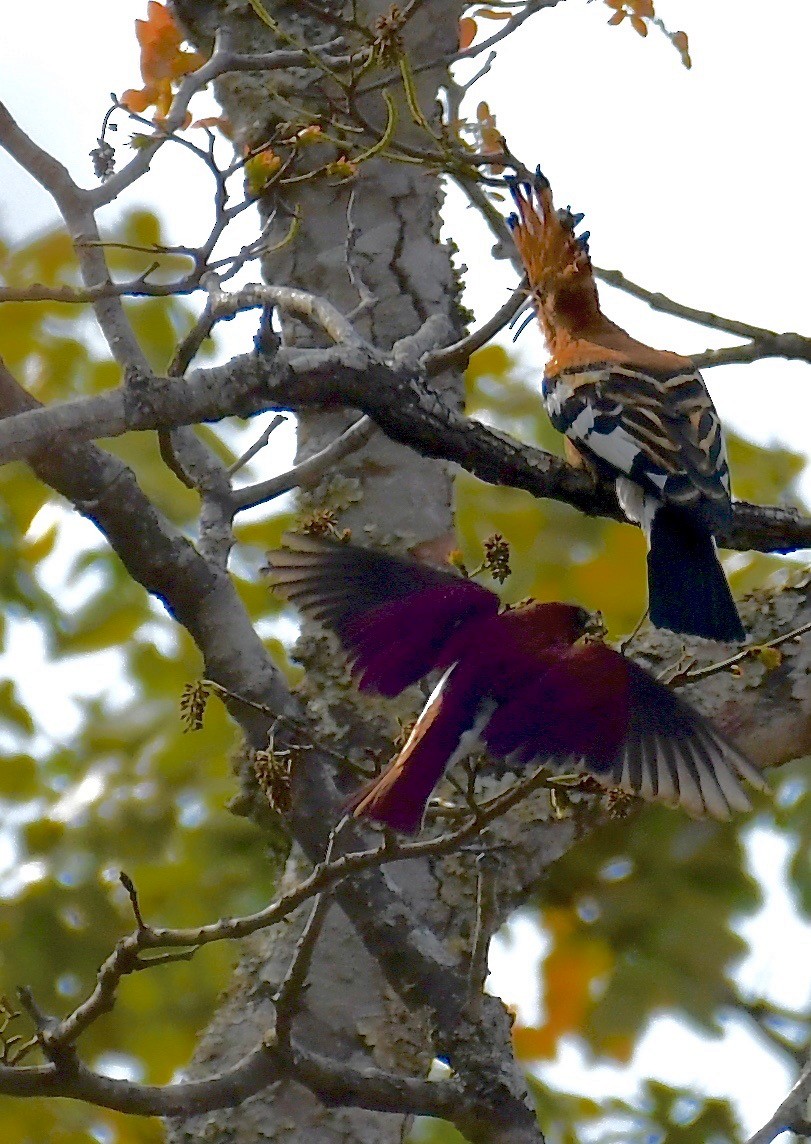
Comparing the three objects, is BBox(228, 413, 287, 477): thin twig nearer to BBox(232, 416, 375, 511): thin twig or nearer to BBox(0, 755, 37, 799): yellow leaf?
BBox(232, 416, 375, 511): thin twig

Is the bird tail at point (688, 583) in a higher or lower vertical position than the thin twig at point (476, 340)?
lower

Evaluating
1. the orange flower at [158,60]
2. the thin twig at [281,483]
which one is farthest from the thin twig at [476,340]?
the orange flower at [158,60]

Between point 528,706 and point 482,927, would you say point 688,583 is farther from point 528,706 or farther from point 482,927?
point 482,927

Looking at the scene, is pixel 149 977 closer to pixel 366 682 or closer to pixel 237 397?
pixel 366 682

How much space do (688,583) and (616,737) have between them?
0.57 m

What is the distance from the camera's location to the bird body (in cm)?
204

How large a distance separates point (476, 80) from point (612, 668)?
1.48 metres

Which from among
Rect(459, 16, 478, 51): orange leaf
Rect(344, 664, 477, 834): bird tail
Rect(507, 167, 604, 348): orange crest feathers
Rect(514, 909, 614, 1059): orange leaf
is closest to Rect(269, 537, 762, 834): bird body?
Rect(344, 664, 477, 834): bird tail

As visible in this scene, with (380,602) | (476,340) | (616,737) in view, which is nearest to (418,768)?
(616,737)

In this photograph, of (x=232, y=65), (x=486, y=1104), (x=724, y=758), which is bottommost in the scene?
(x=486, y=1104)

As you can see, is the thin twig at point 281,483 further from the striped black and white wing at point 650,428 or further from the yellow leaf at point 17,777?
the yellow leaf at point 17,777

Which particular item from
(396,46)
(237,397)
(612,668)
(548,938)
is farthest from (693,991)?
(396,46)

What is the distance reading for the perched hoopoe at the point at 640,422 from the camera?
272 centimetres

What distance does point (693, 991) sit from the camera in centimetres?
329
